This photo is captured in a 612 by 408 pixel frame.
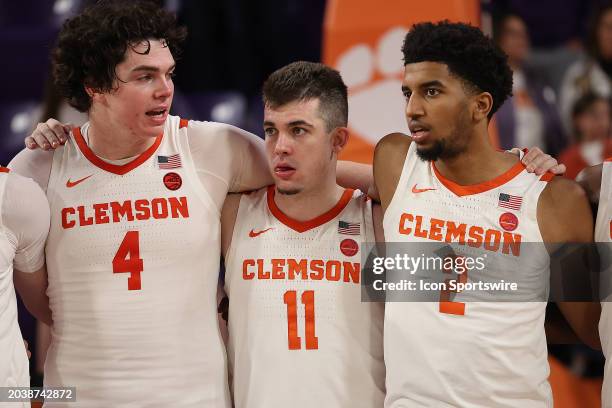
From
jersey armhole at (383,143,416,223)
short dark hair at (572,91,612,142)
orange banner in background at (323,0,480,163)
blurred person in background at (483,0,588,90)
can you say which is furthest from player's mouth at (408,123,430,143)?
blurred person in background at (483,0,588,90)

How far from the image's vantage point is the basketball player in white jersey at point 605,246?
3.06 meters

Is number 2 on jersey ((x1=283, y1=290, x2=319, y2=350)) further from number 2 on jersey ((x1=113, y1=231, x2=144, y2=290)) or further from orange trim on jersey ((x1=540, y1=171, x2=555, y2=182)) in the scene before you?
orange trim on jersey ((x1=540, y1=171, x2=555, y2=182))

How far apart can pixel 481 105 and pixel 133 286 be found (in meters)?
1.44

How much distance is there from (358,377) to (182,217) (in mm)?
884

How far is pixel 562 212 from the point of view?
304cm

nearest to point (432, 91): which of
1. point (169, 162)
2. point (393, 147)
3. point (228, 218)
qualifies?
point (393, 147)

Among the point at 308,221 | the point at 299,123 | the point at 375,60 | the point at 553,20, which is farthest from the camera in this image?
the point at 553,20

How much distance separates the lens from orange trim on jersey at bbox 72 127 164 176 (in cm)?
332

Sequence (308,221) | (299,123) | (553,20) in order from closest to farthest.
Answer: (299,123), (308,221), (553,20)

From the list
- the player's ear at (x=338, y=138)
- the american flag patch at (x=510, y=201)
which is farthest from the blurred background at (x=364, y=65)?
the american flag patch at (x=510, y=201)

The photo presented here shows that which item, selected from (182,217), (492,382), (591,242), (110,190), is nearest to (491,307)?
(492,382)

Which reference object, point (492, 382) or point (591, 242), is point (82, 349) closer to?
point (492, 382)

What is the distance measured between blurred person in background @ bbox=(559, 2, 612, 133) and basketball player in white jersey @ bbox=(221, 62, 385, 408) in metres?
3.37

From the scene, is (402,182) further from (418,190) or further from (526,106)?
(526,106)
